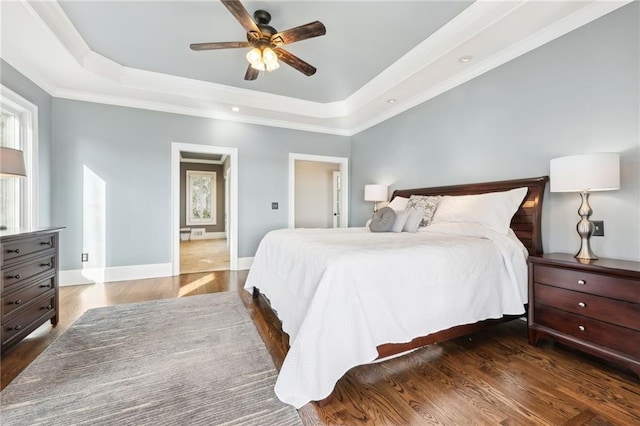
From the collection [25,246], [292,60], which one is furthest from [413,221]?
[25,246]

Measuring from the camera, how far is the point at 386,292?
1.52 metres

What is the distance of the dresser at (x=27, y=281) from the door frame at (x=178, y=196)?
165cm

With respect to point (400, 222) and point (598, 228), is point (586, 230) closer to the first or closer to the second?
point (598, 228)

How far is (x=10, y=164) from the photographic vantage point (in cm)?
181

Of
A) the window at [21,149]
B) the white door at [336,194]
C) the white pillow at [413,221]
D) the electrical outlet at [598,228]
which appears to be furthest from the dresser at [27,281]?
the white door at [336,194]

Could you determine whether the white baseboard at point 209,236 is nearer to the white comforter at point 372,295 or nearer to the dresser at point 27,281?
the dresser at point 27,281

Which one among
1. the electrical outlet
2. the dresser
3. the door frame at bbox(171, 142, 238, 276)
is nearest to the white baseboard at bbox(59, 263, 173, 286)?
the door frame at bbox(171, 142, 238, 276)

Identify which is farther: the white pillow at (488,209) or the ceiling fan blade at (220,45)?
the white pillow at (488,209)

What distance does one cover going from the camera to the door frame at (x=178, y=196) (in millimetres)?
3918

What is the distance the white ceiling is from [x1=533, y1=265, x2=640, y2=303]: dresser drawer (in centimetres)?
197

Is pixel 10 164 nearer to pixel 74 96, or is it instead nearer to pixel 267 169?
pixel 74 96

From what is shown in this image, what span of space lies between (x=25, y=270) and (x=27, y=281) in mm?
88

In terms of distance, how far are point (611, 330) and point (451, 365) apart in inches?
37.6

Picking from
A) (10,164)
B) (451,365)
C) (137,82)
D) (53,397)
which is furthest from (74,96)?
(451,365)
